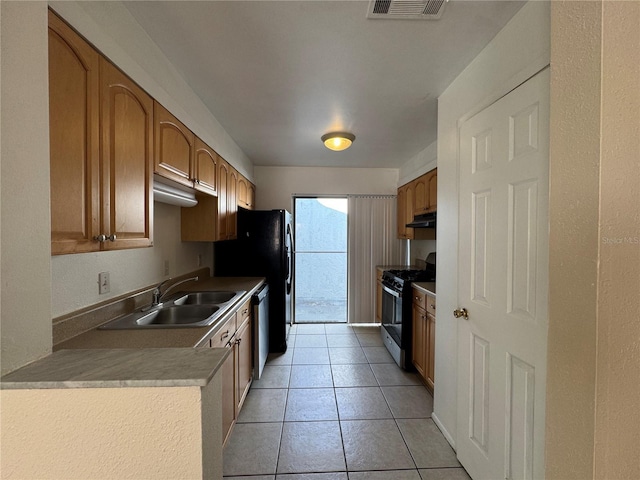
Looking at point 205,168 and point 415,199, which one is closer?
point 205,168

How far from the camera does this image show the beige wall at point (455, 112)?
4.03 ft

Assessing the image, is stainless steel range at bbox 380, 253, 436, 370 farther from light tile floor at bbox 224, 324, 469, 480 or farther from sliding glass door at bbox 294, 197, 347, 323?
sliding glass door at bbox 294, 197, 347, 323

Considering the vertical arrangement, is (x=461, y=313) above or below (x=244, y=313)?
above

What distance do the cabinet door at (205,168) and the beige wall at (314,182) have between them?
1.88 metres

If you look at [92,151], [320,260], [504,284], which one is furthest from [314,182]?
[92,151]

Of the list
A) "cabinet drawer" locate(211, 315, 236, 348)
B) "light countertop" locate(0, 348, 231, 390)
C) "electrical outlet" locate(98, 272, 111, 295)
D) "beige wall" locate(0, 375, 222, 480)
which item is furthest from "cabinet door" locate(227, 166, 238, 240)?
"beige wall" locate(0, 375, 222, 480)

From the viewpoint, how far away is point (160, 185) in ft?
5.31

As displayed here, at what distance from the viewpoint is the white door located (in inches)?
46.9

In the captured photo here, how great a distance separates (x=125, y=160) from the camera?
1.24 meters

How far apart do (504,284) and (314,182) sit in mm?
3401

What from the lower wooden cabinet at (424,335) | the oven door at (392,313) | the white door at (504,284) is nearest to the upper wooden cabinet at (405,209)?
the oven door at (392,313)

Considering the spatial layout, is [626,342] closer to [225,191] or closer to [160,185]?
[160,185]

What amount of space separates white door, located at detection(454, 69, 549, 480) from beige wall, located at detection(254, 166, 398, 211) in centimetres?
275

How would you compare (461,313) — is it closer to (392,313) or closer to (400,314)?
(400,314)
